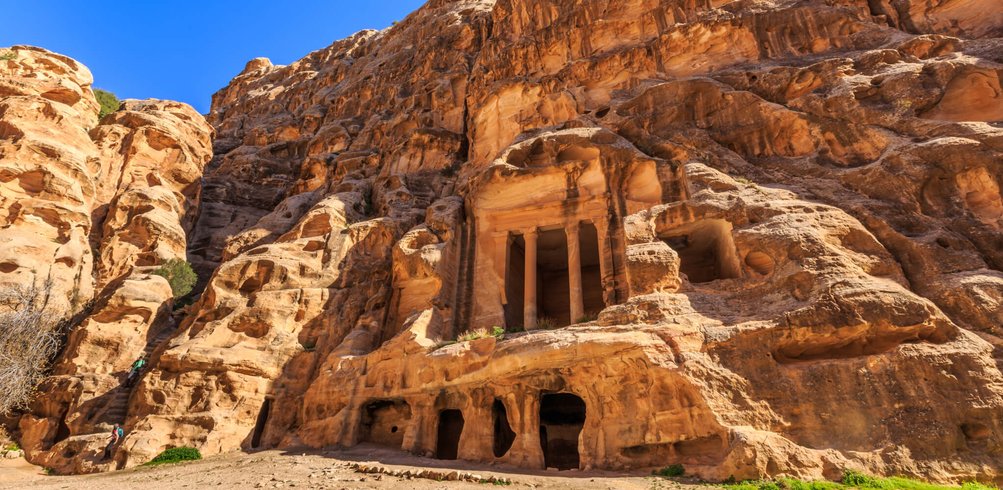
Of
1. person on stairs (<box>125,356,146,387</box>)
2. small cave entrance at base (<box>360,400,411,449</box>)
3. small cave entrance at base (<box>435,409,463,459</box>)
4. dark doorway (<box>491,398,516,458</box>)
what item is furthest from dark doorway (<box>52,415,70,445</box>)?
dark doorway (<box>491,398,516,458</box>)

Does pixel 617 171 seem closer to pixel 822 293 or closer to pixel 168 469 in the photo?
pixel 822 293

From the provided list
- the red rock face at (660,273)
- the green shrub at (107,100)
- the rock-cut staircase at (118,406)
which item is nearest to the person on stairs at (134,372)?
the rock-cut staircase at (118,406)

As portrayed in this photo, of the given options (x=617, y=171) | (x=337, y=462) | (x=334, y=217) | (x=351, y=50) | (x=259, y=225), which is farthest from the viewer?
(x=351, y=50)

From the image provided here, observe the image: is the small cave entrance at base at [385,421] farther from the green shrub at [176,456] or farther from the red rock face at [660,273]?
the green shrub at [176,456]

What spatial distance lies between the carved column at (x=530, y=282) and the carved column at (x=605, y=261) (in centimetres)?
285

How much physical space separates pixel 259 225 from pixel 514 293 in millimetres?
16893

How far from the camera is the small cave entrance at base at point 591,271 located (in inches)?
876

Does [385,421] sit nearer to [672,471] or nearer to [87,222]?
[672,471]

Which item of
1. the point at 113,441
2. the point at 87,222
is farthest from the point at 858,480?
the point at 87,222

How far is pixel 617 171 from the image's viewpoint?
2052 cm

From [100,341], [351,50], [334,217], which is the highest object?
[351,50]

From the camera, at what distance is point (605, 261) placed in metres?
19.3

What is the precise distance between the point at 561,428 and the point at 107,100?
47403 millimetres

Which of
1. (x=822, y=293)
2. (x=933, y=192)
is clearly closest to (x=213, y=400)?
(x=822, y=293)
